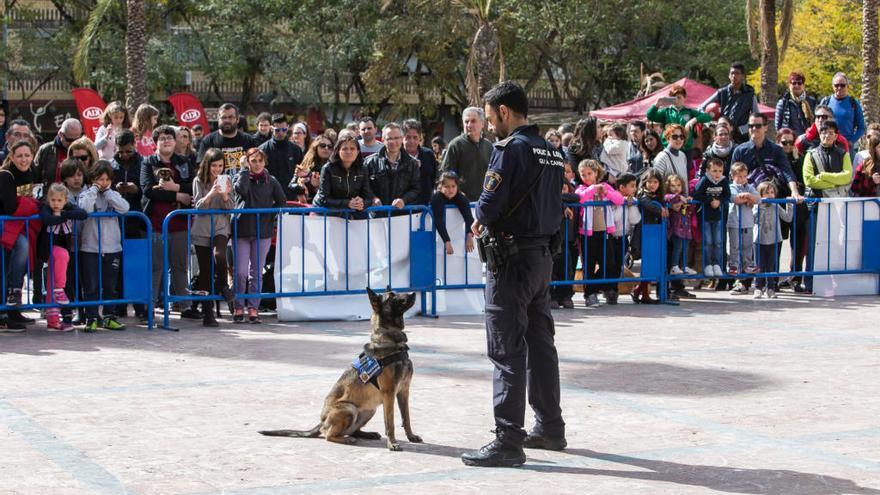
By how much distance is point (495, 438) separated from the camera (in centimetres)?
699

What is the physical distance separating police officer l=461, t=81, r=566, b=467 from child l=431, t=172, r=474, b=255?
571 centimetres

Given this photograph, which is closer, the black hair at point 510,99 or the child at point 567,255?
the black hair at point 510,99

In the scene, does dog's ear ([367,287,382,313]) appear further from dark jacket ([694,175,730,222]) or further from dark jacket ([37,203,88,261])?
Result: dark jacket ([694,175,730,222])

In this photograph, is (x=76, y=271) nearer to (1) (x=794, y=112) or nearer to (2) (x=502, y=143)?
(2) (x=502, y=143)

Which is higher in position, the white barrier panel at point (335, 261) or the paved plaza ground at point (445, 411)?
the white barrier panel at point (335, 261)

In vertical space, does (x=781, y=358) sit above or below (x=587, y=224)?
below

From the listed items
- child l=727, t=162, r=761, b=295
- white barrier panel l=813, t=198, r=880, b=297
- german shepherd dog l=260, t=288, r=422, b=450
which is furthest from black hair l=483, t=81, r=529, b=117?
white barrier panel l=813, t=198, r=880, b=297

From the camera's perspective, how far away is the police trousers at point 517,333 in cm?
667

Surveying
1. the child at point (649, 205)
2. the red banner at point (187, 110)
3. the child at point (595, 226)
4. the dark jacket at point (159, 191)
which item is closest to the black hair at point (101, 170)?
the dark jacket at point (159, 191)

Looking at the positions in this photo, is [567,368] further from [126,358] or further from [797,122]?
[797,122]

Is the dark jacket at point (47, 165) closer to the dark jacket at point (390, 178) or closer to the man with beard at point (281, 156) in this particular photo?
the man with beard at point (281, 156)

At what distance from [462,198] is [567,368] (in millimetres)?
3540

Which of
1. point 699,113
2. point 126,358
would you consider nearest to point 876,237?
point 699,113

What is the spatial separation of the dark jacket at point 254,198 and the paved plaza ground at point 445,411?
98 cm
